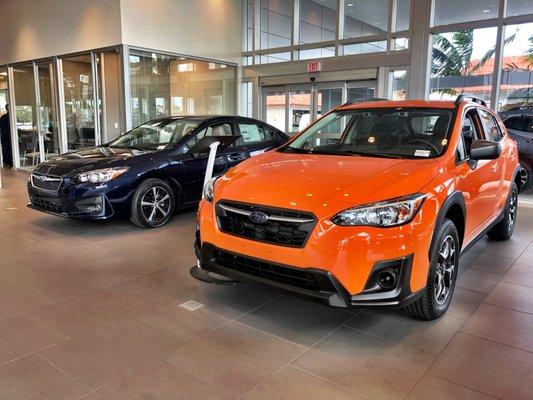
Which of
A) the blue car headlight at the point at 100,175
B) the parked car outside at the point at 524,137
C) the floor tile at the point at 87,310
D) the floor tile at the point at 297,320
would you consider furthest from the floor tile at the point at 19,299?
the parked car outside at the point at 524,137

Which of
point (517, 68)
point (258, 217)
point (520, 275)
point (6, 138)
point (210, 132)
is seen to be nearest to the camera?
point (258, 217)

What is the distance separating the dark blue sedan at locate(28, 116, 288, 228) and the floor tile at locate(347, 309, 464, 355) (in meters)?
2.30

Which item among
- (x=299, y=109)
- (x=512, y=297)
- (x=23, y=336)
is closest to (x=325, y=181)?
(x=512, y=297)

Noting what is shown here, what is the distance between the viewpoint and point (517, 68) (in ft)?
25.3

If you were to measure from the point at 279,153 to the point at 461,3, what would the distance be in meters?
6.43

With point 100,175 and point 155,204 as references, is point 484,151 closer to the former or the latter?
point 155,204

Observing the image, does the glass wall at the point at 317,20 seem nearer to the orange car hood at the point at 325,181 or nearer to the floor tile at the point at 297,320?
the orange car hood at the point at 325,181

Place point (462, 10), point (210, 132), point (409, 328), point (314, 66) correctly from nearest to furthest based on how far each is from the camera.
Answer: point (409, 328) → point (210, 132) → point (462, 10) → point (314, 66)

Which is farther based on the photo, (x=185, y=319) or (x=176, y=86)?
(x=176, y=86)

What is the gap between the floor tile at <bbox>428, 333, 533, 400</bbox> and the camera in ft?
7.75

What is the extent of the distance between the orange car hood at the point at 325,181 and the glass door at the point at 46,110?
8929mm

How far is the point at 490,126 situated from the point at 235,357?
333cm

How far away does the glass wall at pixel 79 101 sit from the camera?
970 centimetres

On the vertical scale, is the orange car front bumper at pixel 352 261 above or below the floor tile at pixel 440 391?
above
